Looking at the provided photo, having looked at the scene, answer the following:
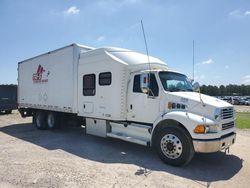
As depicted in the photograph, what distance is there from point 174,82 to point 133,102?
1.39 meters

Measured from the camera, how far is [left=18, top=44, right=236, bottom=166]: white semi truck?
233 inches

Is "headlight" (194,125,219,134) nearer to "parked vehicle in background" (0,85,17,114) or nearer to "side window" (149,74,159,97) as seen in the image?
"side window" (149,74,159,97)

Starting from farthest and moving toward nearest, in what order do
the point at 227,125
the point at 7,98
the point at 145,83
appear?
the point at 7,98
the point at 145,83
the point at 227,125

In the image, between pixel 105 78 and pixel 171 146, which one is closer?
pixel 171 146

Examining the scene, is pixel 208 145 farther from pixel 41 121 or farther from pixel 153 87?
pixel 41 121

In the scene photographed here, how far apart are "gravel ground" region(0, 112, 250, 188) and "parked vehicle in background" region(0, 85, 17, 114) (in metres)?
11.8

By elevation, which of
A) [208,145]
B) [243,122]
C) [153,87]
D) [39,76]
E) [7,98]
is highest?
[39,76]

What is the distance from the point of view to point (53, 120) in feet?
36.4

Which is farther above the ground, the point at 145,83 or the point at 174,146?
the point at 145,83

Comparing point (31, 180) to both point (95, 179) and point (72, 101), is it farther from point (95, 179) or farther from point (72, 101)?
point (72, 101)

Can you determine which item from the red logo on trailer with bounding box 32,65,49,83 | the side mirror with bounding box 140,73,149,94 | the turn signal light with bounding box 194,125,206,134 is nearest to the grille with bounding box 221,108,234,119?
the turn signal light with bounding box 194,125,206,134

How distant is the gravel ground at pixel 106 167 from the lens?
4980 mm

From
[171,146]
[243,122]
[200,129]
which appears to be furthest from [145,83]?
[243,122]

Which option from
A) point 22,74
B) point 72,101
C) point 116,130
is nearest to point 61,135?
point 72,101
